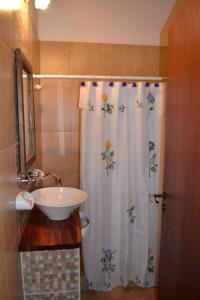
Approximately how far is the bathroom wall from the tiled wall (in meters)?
0.80

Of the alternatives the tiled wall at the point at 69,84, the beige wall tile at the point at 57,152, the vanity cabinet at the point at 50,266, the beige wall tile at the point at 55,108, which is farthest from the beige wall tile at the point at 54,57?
the vanity cabinet at the point at 50,266

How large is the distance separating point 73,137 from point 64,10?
Answer: 1090 mm

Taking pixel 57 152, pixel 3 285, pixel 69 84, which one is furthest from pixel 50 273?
pixel 69 84

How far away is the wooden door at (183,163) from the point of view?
1.07m

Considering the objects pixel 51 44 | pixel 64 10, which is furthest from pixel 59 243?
pixel 64 10

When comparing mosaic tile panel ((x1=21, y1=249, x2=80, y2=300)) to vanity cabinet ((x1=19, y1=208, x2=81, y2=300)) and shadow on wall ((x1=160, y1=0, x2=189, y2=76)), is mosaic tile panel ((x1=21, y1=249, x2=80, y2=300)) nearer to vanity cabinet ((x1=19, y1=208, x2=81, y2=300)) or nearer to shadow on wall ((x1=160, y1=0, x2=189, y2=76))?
vanity cabinet ((x1=19, y1=208, x2=81, y2=300))

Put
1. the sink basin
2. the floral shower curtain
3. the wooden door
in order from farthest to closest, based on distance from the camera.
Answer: the floral shower curtain
the sink basin
the wooden door

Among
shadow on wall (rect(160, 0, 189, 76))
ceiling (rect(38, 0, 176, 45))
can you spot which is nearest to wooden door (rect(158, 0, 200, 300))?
shadow on wall (rect(160, 0, 189, 76))

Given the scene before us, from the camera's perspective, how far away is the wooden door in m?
1.07

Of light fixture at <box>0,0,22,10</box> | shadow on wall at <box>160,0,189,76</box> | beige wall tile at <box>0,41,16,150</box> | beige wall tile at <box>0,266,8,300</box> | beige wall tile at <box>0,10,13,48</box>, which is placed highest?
shadow on wall at <box>160,0,189,76</box>

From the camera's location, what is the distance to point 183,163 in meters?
1.22

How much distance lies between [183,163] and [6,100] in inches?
37.2

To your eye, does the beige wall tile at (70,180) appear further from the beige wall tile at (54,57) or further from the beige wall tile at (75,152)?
the beige wall tile at (54,57)

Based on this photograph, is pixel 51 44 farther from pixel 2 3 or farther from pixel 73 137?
pixel 2 3
